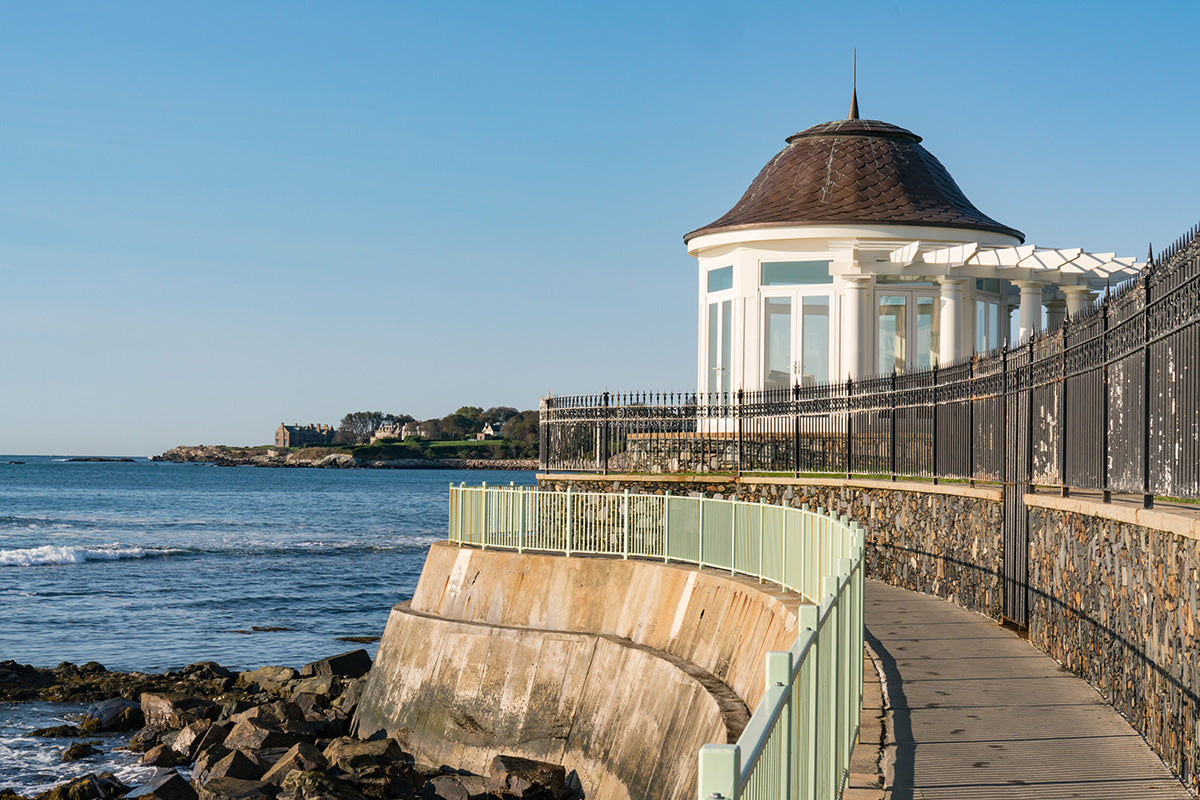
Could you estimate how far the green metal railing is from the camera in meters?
4.12

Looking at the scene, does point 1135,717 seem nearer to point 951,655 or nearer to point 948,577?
point 951,655

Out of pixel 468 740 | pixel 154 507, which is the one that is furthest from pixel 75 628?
pixel 154 507

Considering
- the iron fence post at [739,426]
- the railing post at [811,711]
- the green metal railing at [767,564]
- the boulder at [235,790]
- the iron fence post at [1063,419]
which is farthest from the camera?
the iron fence post at [739,426]

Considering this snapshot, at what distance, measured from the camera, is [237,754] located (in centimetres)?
1572

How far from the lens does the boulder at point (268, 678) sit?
22953 millimetres

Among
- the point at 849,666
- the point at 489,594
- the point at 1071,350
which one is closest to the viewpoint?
the point at 849,666

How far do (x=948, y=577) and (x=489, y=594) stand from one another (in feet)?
19.8

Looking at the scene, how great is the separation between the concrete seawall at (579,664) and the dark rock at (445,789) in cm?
135

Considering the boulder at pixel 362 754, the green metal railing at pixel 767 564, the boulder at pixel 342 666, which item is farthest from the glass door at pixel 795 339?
the boulder at pixel 362 754

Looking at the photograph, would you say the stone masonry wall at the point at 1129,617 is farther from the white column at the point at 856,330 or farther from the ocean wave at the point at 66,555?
the ocean wave at the point at 66,555

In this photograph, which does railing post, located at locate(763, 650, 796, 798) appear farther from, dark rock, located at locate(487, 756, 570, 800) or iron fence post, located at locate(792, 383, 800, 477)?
iron fence post, located at locate(792, 383, 800, 477)

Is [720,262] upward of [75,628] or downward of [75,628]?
upward

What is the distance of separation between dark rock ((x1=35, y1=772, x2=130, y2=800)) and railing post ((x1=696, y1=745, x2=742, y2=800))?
47.7 feet

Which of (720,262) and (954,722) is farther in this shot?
(720,262)
